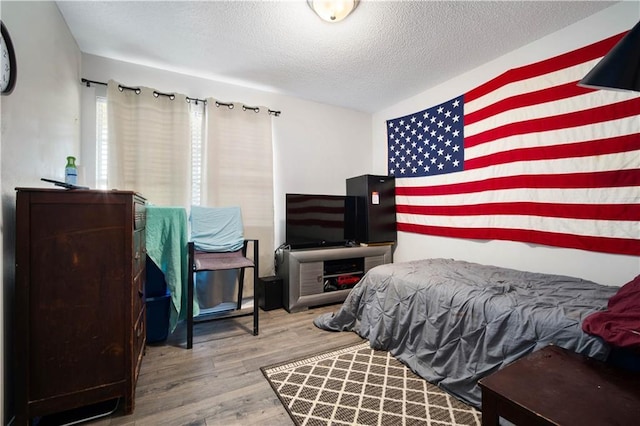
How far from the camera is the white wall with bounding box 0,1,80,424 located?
50.4 inches

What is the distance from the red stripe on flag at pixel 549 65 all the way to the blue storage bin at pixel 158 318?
3.39 meters

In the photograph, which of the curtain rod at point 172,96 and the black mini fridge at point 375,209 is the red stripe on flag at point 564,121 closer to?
the black mini fridge at point 375,209

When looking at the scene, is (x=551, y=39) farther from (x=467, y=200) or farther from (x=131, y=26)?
(x=131, y=26)

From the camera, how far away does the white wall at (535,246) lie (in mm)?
1902

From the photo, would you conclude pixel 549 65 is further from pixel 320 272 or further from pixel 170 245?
pixel 170 245

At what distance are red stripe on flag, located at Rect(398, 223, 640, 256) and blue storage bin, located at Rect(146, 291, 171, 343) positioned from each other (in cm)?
278

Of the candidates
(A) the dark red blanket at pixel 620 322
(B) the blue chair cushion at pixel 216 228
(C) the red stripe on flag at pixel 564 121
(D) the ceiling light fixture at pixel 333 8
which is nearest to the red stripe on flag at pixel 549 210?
(C) the red stripe on flag at pixel 564 121

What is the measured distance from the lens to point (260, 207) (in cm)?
321

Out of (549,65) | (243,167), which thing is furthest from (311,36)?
(549,65)

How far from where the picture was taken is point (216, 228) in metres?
2.71

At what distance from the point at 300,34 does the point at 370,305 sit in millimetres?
2282

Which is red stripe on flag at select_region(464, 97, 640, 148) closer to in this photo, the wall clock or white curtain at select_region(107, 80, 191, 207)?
white curtain at select_region(107, 80, 191, 207)

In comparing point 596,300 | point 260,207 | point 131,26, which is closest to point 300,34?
point 131,26

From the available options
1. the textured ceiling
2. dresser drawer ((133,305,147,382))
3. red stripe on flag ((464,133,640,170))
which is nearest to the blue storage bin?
dresser drawer ((133,305,147,382))
